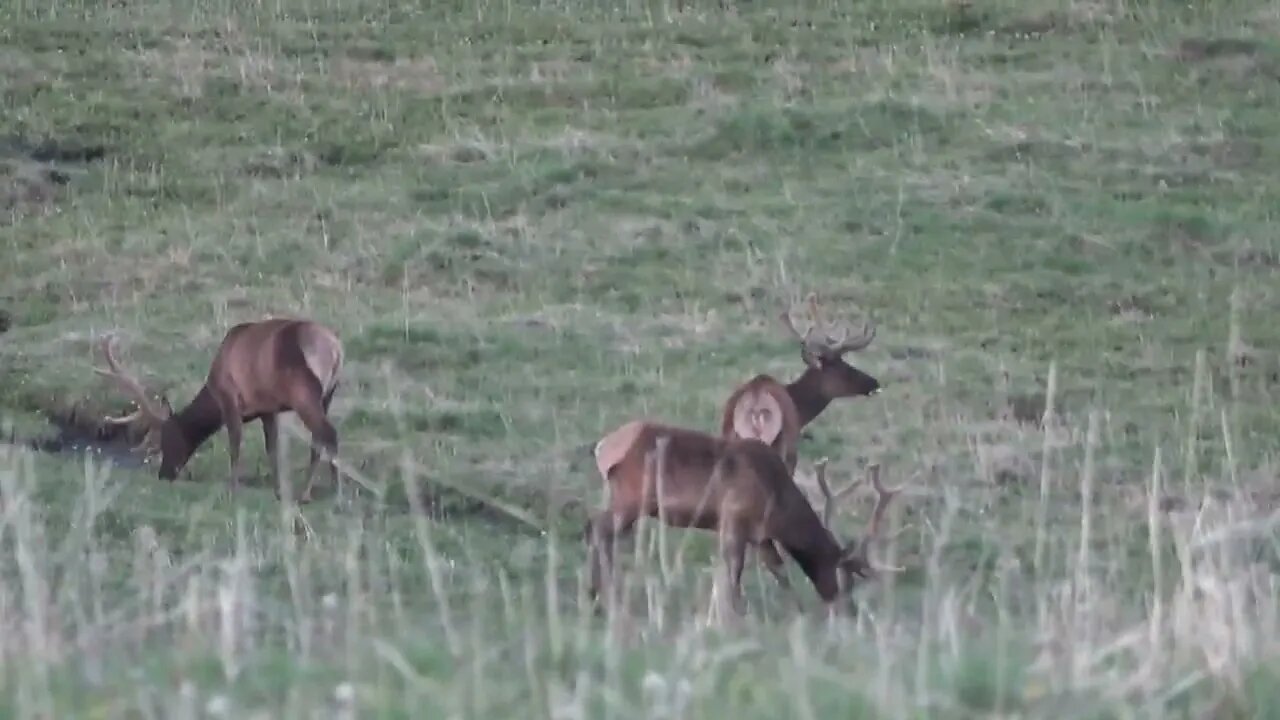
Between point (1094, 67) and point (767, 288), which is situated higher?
point (1094, 67)

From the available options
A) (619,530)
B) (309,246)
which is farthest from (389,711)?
(309,246)

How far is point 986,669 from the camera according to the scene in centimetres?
450

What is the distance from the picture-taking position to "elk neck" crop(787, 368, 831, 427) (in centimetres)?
1120

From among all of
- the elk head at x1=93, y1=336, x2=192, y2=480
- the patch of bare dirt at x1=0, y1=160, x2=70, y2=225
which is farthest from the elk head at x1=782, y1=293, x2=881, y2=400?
the patch of bare dirt at x1=0, y1=160, x2=70, y2=225

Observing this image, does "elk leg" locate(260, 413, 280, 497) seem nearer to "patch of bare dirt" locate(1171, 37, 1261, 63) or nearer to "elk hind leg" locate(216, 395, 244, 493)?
"elk hind leg" locate(216, 395, 244, 493)

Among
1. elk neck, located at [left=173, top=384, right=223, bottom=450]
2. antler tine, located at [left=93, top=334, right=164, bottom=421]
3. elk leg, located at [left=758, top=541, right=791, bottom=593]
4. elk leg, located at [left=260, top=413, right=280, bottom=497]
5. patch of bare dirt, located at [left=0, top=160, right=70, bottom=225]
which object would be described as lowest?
elk leg, located at [left=758, top=541, right=791, bottom=593]

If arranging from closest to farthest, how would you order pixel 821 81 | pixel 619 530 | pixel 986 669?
pixel 986 669 < pixel 619 530 < pixel 821 81

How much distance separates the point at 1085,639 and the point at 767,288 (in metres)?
10.4

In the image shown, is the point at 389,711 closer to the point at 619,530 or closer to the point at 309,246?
the point at 619,530

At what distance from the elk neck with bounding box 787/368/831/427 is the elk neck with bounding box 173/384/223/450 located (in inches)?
129

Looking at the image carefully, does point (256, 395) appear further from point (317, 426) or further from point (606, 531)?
point (606, 531)

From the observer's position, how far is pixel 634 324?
1431 centimetres

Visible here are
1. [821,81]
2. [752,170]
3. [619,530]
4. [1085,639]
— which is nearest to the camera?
[1085,639]

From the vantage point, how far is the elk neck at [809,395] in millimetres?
11203
